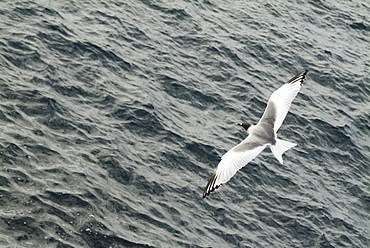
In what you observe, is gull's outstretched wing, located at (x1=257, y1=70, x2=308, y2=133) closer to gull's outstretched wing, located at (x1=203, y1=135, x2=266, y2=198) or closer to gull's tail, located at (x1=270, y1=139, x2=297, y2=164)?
gull's tail, located at (x1=270, y1=139, x2=297, y2=164)

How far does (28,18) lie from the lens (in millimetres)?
21906

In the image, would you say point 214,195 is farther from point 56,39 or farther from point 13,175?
point 56,39

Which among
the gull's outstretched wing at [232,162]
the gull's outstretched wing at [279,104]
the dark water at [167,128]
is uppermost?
the gull's outstretched wing at [279,104]

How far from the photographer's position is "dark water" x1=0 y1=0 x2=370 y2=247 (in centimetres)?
1462

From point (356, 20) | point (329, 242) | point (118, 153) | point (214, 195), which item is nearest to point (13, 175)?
point (118, 153)

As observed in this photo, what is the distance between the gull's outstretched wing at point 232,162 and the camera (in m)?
14.8

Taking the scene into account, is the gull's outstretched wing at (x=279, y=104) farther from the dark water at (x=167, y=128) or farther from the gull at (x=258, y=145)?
the dark water at (x=167, y=128)

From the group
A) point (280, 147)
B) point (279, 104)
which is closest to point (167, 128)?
point (279, 104)

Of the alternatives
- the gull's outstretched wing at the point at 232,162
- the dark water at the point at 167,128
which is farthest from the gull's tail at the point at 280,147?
the dark water at the point at 167,128

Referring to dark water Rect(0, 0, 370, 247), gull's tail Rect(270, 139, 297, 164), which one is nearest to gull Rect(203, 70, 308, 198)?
gull's tail Rect(270, 139, 297, 164)

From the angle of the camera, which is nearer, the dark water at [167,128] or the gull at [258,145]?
the dark water at [167,128]

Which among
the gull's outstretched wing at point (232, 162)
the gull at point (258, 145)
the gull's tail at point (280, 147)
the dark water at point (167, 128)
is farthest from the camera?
the gull's tail at point (280, 147)

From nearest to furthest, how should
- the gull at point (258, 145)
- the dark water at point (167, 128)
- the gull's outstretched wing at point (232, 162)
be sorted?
the dark water at point (167, 128) → the gull's outstretched wing at point (232, 162) → the gull at point (258, 145)

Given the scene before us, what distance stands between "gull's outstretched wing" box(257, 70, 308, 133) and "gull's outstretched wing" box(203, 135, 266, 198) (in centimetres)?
125
